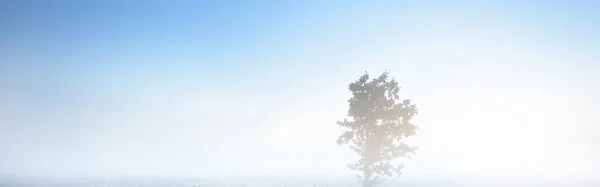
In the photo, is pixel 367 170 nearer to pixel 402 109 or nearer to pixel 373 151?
pixel 373 151

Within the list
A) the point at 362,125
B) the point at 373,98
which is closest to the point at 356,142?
the point at 362,125

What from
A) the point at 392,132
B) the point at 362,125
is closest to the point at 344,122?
the point at 362,125

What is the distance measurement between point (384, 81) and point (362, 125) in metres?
4.06

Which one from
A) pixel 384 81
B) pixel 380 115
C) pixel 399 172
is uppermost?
pixel 384 81

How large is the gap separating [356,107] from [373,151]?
12.6 ft

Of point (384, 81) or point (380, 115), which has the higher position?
point (384, 81)

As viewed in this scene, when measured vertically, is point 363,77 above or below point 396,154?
above

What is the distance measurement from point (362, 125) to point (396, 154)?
11.7ft

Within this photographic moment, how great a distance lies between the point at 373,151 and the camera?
110 ft

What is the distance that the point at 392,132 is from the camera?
109 feet

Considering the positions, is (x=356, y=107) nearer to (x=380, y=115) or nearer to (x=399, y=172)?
(x=380, y=115)

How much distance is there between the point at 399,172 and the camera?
32844 mm

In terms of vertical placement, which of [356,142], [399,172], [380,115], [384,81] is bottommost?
[399,172]

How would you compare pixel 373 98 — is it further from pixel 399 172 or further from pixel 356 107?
pixel 399 172
